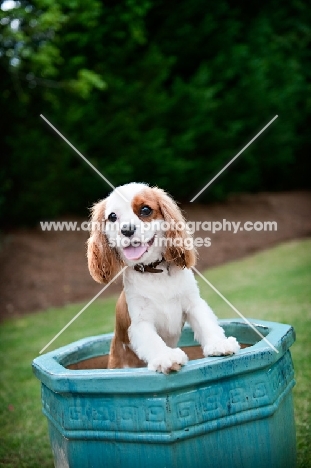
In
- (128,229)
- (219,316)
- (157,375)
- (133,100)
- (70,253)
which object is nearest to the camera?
(157,375)

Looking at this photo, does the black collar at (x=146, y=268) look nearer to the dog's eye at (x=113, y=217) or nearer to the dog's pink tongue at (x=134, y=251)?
the dog's pink tongue at (x=134, y=251)

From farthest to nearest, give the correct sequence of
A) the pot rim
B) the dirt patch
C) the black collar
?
the dirt patch, the black collar, the pot rim

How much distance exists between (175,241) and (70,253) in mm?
6928

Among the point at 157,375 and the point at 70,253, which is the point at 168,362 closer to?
the point at 157,375

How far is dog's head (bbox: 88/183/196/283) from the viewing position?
209 centimetres

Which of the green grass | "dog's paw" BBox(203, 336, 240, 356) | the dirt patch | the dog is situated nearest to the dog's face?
the dog

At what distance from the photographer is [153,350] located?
1.93m

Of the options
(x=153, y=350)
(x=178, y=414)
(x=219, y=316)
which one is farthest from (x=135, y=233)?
(x=219, y=316)

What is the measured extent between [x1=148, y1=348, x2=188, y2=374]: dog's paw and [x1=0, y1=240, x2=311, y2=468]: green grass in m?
1.18

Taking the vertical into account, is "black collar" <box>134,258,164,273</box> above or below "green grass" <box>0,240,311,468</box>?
above

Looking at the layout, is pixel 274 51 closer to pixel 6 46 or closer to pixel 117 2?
pixel 117 2

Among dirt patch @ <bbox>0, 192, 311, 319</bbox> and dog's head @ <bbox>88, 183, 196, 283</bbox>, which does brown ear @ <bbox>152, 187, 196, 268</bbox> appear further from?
dirt patch @ <bbox>0, 192, 311, 319</bbox>

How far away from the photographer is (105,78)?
9492 mm

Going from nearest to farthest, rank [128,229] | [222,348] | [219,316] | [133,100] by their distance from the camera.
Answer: [222,348] → [128,229] → [219,316] → [133,100]
